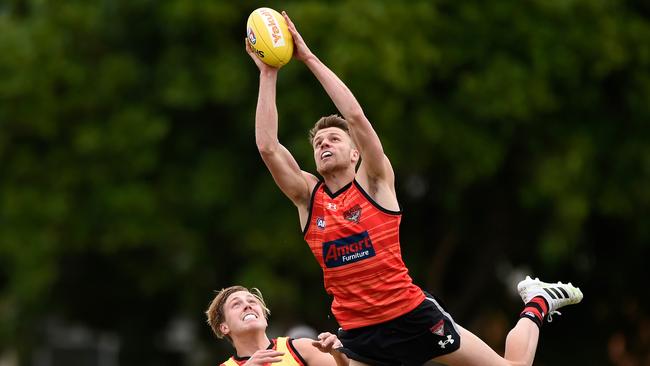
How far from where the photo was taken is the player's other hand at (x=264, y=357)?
7.95 meters

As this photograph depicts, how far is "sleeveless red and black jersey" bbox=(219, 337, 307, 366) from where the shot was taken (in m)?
8.47

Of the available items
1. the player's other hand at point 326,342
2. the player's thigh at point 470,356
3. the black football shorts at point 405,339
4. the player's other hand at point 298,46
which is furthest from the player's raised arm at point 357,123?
the player's thigh at point 470,356

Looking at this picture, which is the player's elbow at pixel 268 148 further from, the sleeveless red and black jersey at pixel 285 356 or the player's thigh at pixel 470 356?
the player's thigh at pixel 470 356

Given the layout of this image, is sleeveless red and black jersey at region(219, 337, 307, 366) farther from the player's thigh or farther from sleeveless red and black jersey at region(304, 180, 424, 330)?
the player's thigh

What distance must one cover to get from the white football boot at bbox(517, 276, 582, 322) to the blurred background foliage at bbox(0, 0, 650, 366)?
28.6 ft

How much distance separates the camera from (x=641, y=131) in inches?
777

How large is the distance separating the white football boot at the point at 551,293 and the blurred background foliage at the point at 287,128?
28.6ft

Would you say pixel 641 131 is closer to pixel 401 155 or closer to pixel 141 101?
pixel 401 155

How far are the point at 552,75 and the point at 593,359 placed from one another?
7355 millimetres

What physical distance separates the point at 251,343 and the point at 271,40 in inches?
86.1

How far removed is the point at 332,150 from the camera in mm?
8070

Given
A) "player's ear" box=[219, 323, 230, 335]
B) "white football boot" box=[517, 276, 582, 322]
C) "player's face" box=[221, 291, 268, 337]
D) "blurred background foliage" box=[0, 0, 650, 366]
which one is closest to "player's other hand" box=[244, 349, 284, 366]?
"player's face" box=[221, 291, 268, 337]

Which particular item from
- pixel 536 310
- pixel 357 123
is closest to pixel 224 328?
pixel 357 123

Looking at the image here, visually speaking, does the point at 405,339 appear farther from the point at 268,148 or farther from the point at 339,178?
the point at 268,148
